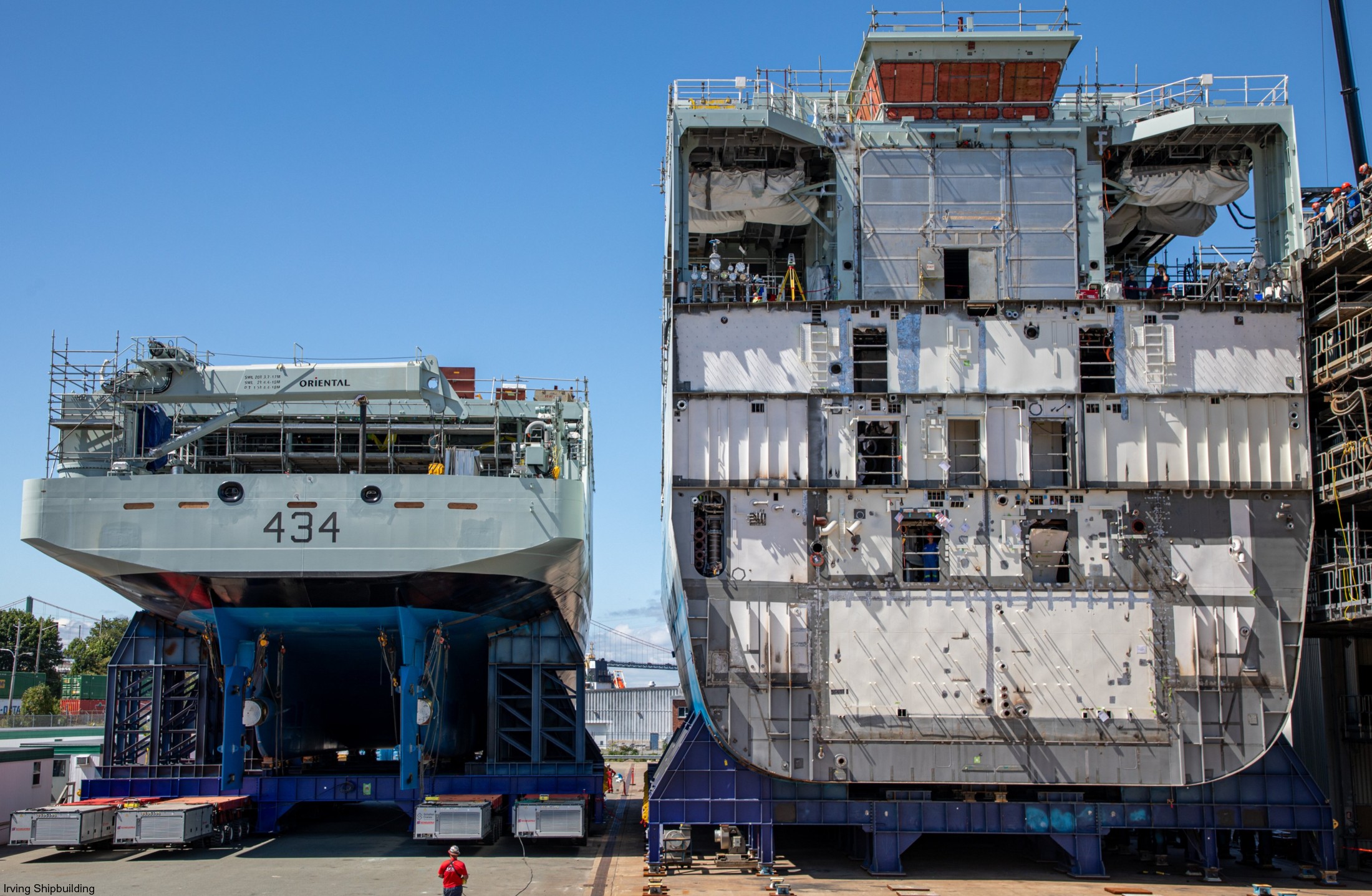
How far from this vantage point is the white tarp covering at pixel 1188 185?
23297 millimetres

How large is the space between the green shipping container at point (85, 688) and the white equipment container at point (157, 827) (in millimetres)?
47737

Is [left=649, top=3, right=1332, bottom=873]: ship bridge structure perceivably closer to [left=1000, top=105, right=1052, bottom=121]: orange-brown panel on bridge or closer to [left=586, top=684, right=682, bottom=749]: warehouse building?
[left=1000, top=105, right=1052, bottom=121]: orange-brown panel on bridge

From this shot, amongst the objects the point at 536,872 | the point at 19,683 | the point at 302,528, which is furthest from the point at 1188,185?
the point at 19,683

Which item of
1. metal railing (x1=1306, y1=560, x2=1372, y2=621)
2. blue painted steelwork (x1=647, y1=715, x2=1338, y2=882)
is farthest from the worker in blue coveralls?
metal railing (x1=1306, y1=560, x2=1372, y2=621)

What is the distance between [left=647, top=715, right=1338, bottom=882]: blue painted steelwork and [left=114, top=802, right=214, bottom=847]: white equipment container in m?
8.35

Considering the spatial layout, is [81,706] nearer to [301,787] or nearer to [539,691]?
[301,787]

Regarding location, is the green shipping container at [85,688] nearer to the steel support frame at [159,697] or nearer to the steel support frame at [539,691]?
the steel support frame at [159,697]

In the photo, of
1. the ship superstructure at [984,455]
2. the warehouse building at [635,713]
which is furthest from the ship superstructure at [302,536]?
the warehouse building at [635,713]

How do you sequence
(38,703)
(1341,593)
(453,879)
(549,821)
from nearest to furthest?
(453,879)
(1341,593)
(549,821)
(38,703)

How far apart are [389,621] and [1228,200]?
1883cm

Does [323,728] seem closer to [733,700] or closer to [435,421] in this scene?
[435,421]

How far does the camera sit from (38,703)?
61.7m

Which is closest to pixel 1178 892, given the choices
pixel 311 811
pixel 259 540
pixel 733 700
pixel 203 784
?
pixel 733 700

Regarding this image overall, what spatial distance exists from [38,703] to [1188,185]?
6136 cm
